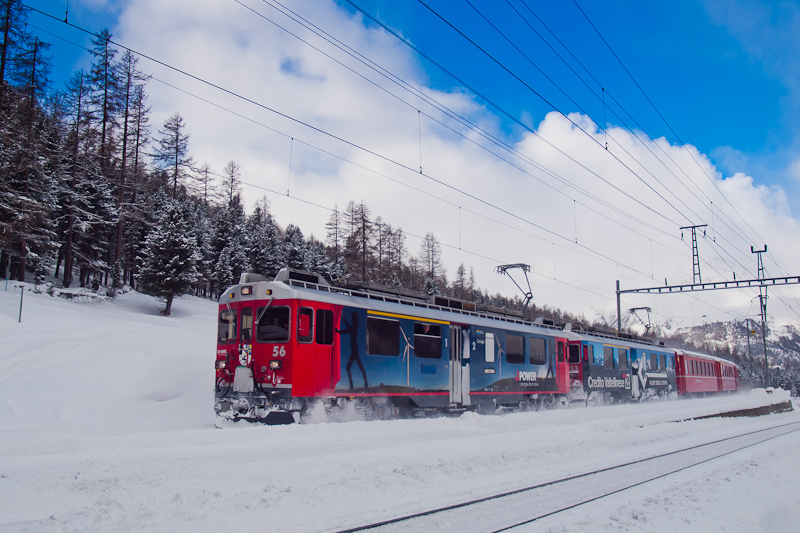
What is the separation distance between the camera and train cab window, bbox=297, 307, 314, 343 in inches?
465

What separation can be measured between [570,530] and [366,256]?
1892 inches

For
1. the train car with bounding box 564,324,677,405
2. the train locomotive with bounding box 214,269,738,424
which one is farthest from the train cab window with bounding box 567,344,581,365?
the train locomotive with bounding box 214,269,738,424

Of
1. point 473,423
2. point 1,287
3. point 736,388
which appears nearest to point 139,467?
point 473,423

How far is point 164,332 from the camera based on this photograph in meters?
22.9

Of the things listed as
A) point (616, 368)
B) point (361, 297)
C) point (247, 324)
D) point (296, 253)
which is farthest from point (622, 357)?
point (296, 253)

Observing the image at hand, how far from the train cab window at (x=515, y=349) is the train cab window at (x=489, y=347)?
1.09 meters

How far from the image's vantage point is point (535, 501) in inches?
263

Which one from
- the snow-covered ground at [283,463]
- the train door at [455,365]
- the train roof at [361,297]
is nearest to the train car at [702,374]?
the snow-covered ground at [283,463]

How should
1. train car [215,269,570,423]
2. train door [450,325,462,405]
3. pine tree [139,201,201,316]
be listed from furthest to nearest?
pine tree [139,201,201,316], train door [450,325,462,405], train car [215,269,570,423]

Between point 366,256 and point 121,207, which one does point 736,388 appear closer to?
point 366,256

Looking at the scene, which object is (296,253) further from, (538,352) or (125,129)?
(538,352)

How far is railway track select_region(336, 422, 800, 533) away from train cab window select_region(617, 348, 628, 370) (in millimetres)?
17258

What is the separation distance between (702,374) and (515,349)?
26730 mm

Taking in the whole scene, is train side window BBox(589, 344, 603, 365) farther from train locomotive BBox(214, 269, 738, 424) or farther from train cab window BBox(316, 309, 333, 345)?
train cab window BBox(316, 309, 333, 345)
